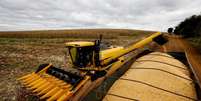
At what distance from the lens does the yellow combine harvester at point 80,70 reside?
579cm

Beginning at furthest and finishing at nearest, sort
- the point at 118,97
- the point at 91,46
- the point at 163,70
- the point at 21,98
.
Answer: the point at 91,46, the point at 21,98, the point at 163,70, the point at 118,97

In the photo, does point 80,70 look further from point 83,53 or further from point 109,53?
point 109,53

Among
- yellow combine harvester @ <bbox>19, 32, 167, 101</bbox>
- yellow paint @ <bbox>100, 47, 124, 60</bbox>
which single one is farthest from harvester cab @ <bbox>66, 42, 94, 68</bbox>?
yellow paint @ <bbox>100, 47, 124, 60</bbox>

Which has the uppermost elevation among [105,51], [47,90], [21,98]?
[105,51]

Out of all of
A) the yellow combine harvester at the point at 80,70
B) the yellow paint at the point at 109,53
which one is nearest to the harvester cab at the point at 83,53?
the yellow combine harvester at the point at 80,70

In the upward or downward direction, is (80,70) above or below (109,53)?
below

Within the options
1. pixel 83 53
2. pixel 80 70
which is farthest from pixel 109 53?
pixel 80 70

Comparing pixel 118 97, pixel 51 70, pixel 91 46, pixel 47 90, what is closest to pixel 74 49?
pixel 91 46

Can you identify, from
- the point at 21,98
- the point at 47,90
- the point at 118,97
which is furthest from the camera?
the point at 21,98

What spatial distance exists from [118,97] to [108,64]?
→ 5.07 m

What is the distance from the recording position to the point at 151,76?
3000mm

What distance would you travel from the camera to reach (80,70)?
7.64 m

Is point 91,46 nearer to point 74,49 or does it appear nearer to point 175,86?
point 74,49

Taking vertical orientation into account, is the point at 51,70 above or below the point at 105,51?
below
